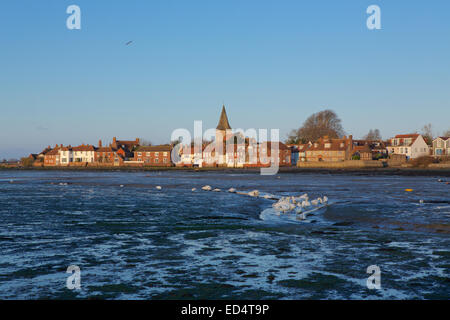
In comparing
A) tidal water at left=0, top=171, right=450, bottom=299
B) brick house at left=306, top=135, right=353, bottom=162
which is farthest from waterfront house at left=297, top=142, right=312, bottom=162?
tidal water at left=0, top=171, right=450, bottom=299

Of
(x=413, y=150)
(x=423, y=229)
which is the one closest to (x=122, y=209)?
(x=423, y=229)

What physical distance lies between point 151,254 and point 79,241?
352 centimetres

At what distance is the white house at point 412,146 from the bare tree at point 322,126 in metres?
22.1

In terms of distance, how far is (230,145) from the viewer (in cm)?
14750

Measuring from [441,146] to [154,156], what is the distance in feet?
316

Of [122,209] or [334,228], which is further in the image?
[122,209]

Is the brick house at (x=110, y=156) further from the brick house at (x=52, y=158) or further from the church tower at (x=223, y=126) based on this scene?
the church tower at (x=223, y=126)

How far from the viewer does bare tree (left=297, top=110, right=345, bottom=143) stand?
147 m

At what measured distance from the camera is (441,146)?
402 feet

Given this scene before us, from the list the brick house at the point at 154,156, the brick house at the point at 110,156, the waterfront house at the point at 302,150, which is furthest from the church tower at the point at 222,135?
the brick house at the point at 110,156

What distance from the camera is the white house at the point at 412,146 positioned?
12619cm

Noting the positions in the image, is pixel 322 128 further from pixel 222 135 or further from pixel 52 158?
pixel 52 158

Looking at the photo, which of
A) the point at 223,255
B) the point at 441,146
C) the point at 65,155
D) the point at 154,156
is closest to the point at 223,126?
the point at 154,156

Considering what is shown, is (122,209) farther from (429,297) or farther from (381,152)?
(381,152)
